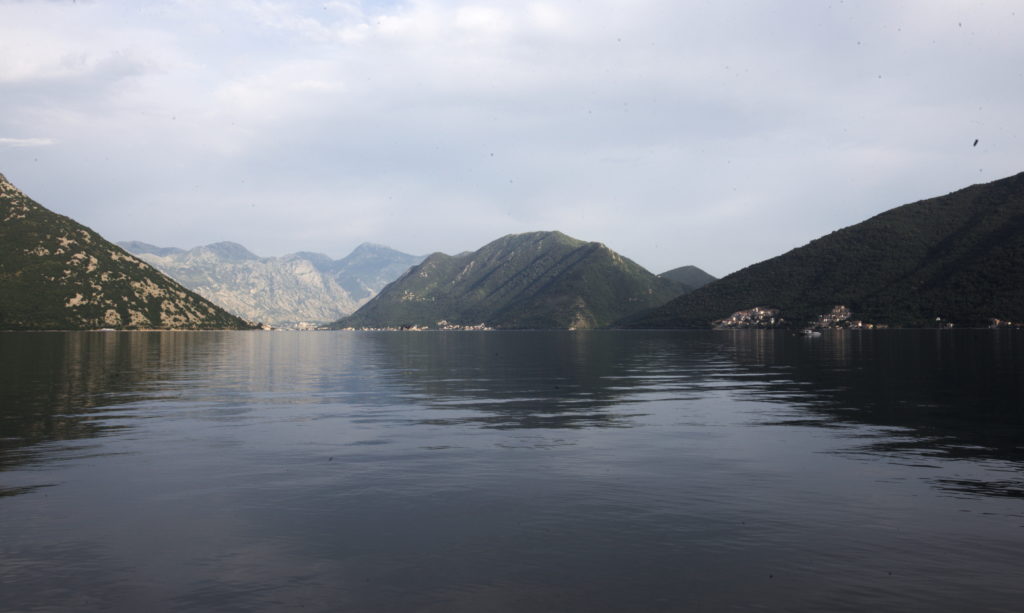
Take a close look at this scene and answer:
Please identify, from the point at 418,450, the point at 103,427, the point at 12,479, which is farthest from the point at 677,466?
the point at 103,427

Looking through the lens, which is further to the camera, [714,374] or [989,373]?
[714,374]

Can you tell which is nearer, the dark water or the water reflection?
the dark water

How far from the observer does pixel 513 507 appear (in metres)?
21.7

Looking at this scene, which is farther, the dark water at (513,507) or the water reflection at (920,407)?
the water reflection at (920,407)

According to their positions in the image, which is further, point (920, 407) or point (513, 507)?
point (920, 407)

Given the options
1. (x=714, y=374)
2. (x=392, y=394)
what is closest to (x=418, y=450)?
(x=392, y=394)

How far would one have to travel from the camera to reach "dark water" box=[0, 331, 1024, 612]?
1489 cm

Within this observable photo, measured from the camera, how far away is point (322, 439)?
3559 cm

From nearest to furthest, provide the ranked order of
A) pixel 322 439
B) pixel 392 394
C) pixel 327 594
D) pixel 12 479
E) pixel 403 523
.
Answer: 1. pixel 327 594
2. pixel 403 523
3. pixel 12 479
4. pixel 322 439
5. pixel 392 394

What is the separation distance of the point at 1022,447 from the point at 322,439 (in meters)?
34.3

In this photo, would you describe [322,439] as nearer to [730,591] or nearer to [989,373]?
[730,591]

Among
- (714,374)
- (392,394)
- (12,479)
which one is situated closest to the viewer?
(12,479)

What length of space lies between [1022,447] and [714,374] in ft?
155

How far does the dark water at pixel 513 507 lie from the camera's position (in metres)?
14.9
